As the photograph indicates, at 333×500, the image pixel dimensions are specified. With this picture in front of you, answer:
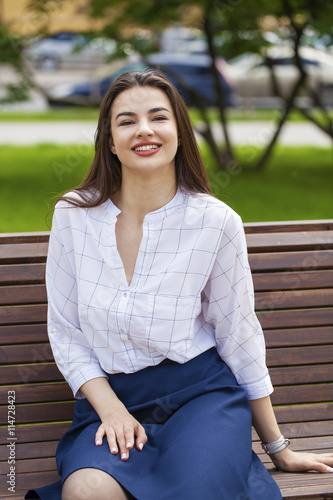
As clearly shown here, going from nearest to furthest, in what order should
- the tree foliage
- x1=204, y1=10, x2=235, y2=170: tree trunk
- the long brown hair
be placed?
the long brown hair
the tree foliage
x1=204, y1=10, x2=235, y2=170: tree trunk

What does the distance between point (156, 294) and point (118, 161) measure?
21.5 inches

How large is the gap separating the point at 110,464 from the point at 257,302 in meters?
1.08

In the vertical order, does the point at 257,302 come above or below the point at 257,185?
below

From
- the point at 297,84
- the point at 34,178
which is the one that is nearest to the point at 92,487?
the point at 34,178

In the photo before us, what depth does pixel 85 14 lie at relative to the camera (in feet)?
25.3

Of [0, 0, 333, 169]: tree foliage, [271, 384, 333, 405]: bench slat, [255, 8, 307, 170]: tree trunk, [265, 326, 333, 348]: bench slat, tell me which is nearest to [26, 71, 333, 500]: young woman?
[271, 384, 333, 405]: bench slat

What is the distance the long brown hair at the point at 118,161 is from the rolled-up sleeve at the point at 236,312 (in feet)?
0.76

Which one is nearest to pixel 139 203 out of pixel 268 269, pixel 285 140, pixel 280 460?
pixel 268 269

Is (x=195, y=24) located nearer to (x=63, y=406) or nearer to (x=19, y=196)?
(x=19, y=196)

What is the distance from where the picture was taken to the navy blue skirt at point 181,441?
84.7 inches

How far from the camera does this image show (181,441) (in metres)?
2.24

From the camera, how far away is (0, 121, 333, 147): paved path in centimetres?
1128

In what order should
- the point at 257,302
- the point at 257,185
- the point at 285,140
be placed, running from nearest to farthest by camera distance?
the point at 257,302 → the point at 257,185 → the point at 285,140

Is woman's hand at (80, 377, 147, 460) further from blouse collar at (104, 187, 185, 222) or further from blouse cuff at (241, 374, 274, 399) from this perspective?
blouse collar at (104, 187, 185, 222)
